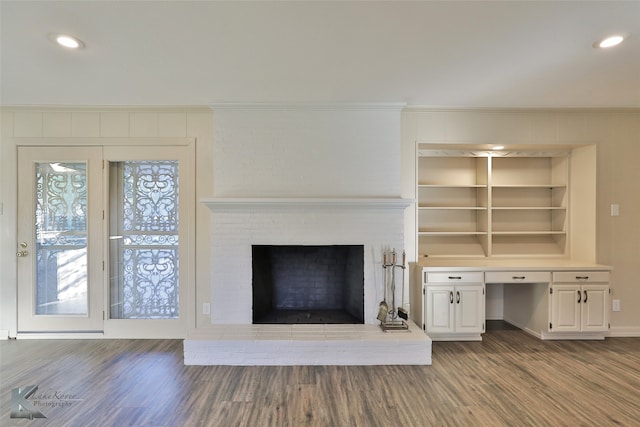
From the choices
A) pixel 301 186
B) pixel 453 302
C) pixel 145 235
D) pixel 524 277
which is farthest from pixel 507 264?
pixel 145 235

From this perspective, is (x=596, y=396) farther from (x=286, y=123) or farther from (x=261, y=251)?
(x=286, y=123)

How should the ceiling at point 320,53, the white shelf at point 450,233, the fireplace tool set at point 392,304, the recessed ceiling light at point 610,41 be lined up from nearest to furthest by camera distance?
the ceiling at point 320,53
the recessed ceiling light at point 610,41
the fireplace tool set at point 392,304
the white shelf at point 450,233

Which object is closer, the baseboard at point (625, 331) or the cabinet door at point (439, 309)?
the cabinet door at point (439, 309)

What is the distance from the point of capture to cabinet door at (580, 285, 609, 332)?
3.19m

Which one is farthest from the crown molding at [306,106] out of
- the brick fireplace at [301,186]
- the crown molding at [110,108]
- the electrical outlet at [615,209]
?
the electrical outlet at [615,209]

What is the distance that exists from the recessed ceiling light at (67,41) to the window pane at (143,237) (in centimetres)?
145

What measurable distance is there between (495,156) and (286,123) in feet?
8.09

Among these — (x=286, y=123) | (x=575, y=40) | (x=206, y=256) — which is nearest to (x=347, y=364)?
(x=206, y=256)

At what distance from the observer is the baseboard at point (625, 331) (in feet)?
11.2

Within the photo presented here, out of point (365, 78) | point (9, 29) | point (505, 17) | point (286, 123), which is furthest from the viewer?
point (286, 123)

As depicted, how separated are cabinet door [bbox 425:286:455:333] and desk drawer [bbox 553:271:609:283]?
44.1 inches

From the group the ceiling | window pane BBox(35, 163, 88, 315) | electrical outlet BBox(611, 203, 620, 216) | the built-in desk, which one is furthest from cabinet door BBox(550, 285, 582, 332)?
window pane BBox(35, 163, 88, 315)

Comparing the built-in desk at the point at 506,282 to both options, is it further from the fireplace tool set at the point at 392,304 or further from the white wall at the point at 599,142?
the white wall at the point at 599,142

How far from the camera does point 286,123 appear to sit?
320cm
